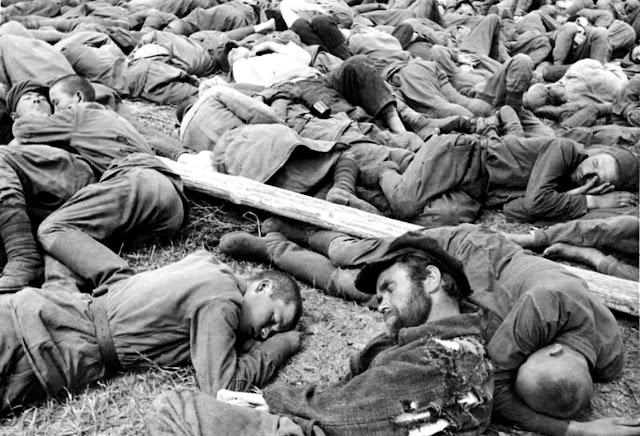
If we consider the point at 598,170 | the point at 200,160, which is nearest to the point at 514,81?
the point at 598,170

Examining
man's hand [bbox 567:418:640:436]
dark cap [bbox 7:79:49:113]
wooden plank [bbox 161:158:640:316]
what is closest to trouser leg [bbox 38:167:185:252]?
wooden plank [bbox 161:158:640:316]

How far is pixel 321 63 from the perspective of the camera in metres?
6.48

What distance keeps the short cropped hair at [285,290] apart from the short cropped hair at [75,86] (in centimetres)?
218

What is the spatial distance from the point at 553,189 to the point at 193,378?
259cm

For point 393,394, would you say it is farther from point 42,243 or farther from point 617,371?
point 42,243

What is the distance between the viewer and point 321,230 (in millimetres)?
3953

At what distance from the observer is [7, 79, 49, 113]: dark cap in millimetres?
4586

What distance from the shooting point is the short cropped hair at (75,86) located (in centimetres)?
457

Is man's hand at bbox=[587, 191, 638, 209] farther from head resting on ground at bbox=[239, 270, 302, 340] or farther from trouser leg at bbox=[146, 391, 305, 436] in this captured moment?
trouser leg at bbox=[146, 391, 305, 436]

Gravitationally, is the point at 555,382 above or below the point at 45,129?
below

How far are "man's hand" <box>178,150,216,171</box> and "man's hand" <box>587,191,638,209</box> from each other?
8.04 feet

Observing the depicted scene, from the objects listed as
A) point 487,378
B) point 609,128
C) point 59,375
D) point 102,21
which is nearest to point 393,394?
point 487,378

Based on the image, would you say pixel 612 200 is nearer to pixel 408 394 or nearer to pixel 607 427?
pixel 607 427

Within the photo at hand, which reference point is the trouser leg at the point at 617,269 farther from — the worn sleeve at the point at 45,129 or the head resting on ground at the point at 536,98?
the worn sleeve at the point at 45,129
